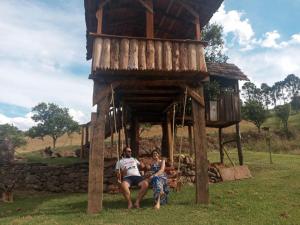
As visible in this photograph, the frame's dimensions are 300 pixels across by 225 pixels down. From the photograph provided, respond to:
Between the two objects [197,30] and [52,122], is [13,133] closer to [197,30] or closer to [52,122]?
[52,122]

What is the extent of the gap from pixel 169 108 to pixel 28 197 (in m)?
6.37

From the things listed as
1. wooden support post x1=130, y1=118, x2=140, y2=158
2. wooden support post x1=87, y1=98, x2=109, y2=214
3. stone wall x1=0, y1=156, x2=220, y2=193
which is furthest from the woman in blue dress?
wooden support post x1=130, y1=118, x2=140, y2=158

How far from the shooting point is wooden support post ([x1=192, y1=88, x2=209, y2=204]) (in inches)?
386

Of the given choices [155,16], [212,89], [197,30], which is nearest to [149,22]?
[197,30]

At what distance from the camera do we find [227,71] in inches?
733

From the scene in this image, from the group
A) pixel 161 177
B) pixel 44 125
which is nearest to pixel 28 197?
pixel 161 177

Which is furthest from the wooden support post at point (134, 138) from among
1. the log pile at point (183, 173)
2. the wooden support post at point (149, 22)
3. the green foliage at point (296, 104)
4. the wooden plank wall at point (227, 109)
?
the green foliage at point (296, 104)

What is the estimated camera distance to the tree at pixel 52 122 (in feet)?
138

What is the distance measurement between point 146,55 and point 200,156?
304 centimetres

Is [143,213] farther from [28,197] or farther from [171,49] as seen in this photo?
[28,197]

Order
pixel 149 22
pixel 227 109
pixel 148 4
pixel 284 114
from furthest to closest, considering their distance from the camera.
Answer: pixel 284 114, pixel 227 109, pixel 148 4, pixel 149 22

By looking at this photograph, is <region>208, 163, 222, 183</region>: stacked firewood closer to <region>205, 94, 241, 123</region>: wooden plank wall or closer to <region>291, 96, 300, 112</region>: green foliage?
<region>205, 94, 241, 123</region>: wooden plank wall

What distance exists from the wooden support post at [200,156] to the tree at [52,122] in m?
33.2

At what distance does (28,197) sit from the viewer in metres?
14.2
